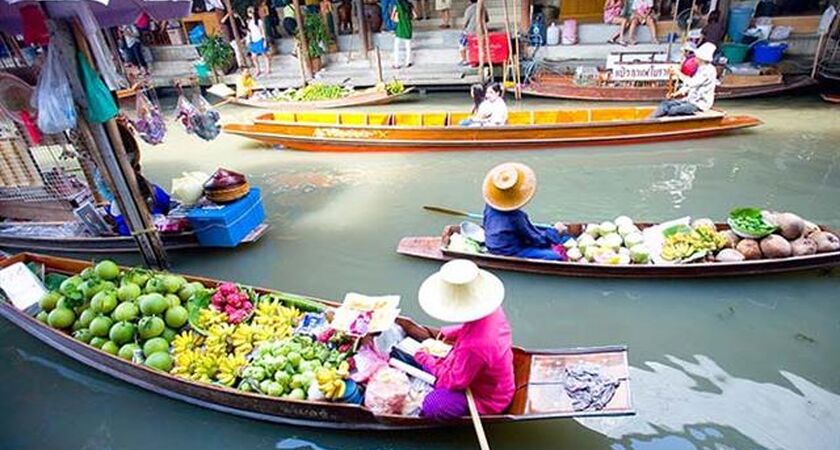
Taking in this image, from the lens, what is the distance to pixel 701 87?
8.38 m

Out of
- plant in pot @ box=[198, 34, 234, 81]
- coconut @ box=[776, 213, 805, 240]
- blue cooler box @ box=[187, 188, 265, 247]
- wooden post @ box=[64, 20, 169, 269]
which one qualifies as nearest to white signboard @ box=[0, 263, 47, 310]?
wooden post @ box=[64, 20, 169, 269]

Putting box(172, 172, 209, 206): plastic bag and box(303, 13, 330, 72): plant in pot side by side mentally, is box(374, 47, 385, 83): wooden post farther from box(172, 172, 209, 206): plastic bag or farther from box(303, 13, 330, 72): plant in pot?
box(172, 172, 209, 206): plastic bag

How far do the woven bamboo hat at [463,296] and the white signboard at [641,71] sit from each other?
30.8 feet

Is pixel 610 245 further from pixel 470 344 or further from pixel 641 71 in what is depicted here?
pixel 641 71

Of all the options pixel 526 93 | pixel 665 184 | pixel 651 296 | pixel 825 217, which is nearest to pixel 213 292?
pixel 651 296

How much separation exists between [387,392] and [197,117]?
227 inches

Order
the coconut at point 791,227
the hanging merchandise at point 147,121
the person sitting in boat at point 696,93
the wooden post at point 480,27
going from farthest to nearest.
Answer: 1. the wooden post at point 480,27
2. the person sitting in boat at point 696,93
3. the hanging merchandise at point 147,121
4. the coconut at point 791,227

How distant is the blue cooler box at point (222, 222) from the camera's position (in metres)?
6.21

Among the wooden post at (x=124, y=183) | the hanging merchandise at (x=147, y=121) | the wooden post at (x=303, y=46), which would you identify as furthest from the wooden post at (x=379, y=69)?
the wooden post at (x=124, y=183)

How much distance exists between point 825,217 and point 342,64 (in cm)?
1339

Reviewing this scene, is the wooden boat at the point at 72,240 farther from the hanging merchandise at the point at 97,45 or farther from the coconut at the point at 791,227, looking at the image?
the coconut at the point at 791,227

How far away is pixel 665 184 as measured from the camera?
24.7 feet

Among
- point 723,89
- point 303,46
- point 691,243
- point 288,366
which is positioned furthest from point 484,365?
point 303,46

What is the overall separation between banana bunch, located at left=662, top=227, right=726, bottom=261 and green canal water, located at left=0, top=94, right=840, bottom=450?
1.09ft
